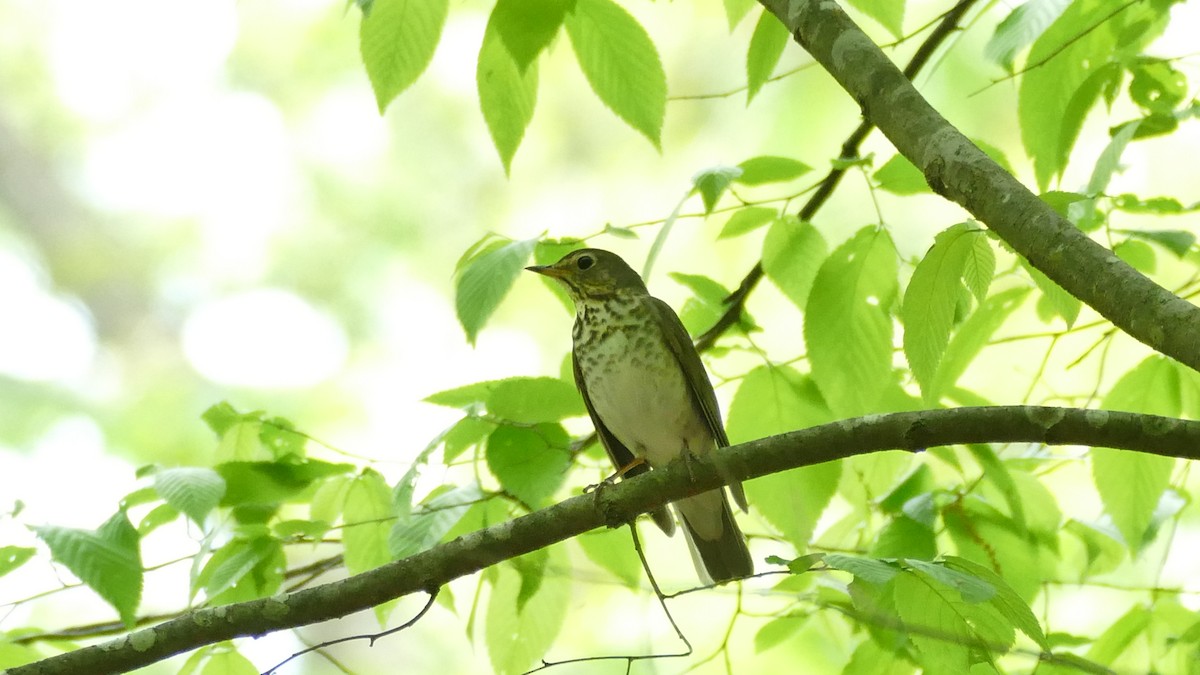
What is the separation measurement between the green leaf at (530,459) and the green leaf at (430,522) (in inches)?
7.8

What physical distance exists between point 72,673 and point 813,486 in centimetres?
197

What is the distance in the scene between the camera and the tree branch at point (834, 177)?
3574 millimetres

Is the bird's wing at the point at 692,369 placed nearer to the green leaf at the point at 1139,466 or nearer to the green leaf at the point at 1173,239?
the green leaf at the point at 1139,466

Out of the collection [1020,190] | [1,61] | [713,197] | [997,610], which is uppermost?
[1,61]

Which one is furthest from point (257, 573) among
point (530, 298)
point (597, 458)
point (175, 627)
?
point (530, 298)

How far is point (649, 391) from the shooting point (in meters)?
4.62

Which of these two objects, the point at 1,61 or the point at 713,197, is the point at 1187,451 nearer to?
the point at 713,197

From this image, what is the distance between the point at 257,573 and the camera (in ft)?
10.9

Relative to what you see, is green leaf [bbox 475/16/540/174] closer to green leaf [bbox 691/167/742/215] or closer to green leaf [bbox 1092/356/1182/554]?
green leaf [bbox 691/167/742/215]

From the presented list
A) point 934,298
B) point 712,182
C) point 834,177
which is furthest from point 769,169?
point 934,298

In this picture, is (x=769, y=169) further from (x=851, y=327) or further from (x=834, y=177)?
(x=834, y=177)

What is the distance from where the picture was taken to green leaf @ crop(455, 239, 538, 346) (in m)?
2.78

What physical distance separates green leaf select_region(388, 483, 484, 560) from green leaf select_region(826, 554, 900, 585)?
1.15m

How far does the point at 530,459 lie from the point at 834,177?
1.52 meters
